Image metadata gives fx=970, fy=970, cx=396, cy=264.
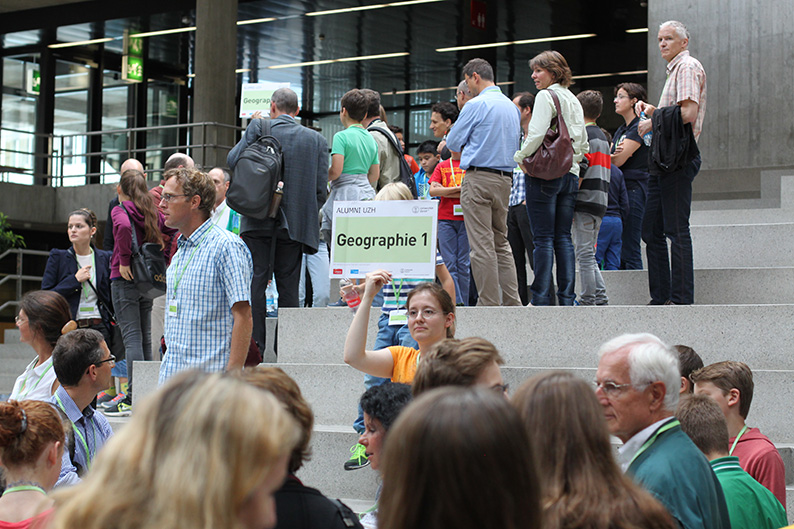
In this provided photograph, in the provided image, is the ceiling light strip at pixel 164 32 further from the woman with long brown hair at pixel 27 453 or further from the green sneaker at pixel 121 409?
the woman with long brown hair at pixel 27 453

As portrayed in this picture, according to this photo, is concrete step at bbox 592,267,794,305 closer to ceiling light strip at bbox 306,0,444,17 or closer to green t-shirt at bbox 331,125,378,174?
green t-shirt at bbox 331,125,378,174

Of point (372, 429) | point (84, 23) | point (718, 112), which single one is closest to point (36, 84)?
point (84, 23)

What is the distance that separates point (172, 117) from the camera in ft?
77.2

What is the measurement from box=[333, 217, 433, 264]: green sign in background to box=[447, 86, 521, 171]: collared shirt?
140 cm

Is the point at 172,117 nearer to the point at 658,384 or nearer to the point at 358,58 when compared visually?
the point at 358,58

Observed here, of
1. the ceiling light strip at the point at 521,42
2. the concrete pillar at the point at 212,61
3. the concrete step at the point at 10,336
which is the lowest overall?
the concrete step at the point at 10,336

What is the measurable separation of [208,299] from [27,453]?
1.53 meters

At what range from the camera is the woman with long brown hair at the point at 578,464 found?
223cm

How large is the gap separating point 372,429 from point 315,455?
2.60 m

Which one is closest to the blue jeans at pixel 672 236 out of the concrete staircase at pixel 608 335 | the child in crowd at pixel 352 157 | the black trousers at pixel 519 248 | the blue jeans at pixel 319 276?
the concrete staircase at pixel 608 335

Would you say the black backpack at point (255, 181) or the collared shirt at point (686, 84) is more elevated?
the collared shirt at point (686, 84)

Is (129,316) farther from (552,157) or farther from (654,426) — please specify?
(654,426)

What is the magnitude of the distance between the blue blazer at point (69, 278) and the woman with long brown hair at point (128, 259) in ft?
1.41

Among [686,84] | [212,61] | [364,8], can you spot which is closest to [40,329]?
Result: [686,84]
